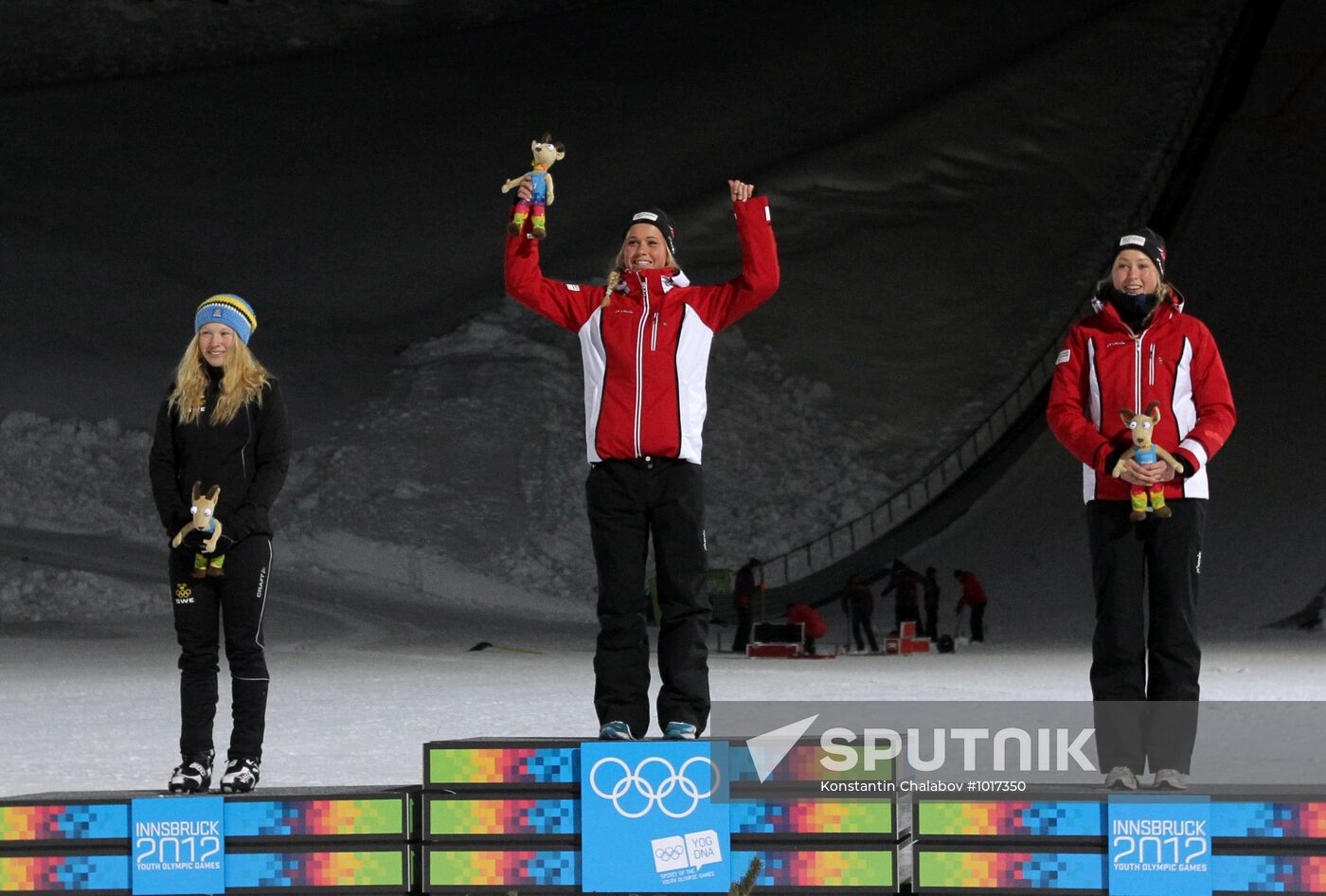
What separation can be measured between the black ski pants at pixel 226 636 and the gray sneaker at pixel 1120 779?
268cm

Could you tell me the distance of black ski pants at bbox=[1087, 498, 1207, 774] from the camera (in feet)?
16.4

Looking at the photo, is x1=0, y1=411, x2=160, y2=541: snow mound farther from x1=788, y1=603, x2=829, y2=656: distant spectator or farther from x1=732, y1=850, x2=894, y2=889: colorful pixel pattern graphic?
x1=732, y1=850, x2=894, y2=889: colorful pixel pattern graphic

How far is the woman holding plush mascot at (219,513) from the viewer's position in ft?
17.4

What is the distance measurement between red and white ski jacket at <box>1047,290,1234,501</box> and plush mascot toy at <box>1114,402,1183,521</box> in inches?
3.2

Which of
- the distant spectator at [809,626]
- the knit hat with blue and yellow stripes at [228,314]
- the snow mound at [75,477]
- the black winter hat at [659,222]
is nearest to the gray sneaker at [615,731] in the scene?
the black winter hat at [659,222]

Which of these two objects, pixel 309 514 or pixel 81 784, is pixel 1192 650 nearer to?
pixel 81 784

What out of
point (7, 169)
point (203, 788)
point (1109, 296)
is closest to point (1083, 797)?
point (1109, 296)

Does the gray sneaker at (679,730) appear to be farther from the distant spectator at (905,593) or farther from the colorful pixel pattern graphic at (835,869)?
the distant spectator at (905,593)

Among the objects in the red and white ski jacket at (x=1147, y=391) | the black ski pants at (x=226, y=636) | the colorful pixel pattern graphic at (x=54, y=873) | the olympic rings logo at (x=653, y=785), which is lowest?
the colorful pixel pattern graphic at (x=54, y=873)

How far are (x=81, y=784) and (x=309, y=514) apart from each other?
15.7m

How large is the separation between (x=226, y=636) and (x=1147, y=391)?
3.10 m

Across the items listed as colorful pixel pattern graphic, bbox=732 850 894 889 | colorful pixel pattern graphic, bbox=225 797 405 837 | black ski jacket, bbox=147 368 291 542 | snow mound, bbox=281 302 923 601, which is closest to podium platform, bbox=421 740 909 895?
colorful pixel pattern graphic, bbox=732 850 894 889

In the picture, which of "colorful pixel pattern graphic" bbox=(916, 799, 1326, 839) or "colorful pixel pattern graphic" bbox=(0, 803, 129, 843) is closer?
"colorful pixel pattern graphic" bbox=(916, 799, 1326, 839)

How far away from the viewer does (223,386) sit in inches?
217
